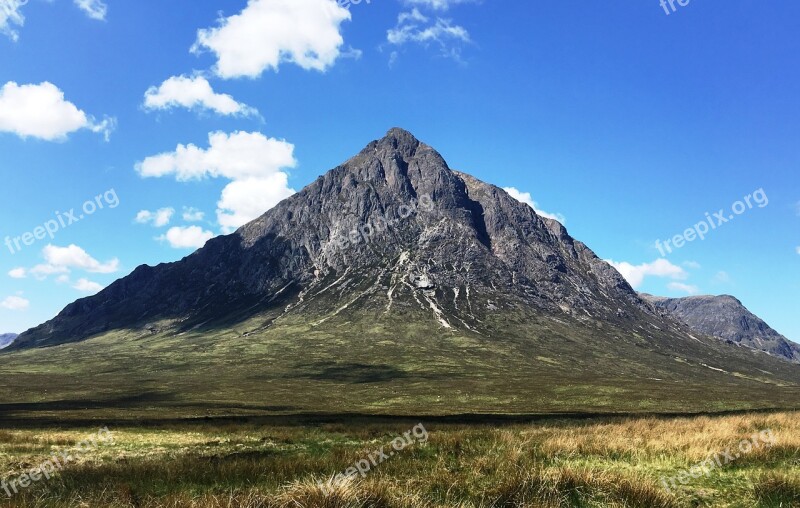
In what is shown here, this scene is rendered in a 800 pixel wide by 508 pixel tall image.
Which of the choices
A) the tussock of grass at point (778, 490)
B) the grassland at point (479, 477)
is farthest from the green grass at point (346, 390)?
the tussock of grass at point (778, 490)

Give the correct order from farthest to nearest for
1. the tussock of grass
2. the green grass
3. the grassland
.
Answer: the green grass < the tussock of grass < the grassland

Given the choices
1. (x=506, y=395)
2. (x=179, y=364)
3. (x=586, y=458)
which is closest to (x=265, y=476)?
(x=586, y=458)

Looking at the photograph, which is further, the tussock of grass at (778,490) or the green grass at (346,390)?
the green grass at (346,390)

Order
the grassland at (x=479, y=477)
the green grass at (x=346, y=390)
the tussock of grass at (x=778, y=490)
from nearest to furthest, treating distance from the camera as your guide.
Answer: the grassland at (x=479, y=477), the tussock of grass at (x=778, y=490), the green grass at (x=346, y=390)

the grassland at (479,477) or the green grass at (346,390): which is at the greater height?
the grassland at (479,477)

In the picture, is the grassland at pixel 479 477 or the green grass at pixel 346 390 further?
the green grass at pixel 346 390

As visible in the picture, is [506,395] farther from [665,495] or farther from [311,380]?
[665,495]

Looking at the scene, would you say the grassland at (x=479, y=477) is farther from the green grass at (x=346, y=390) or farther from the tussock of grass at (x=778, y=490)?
the green grass at (x=346, y=390)

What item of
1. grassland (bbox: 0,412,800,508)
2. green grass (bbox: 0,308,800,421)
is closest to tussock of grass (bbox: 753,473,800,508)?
grassland (bbox: 0,412,800,508)

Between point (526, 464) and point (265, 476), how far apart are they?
6366 mm

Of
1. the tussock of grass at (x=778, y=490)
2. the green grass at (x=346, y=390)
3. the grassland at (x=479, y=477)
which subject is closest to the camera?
the grassland at (x=479, y=477)

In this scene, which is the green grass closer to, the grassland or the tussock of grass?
the grassland

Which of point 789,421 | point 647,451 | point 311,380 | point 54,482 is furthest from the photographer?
point 311,380

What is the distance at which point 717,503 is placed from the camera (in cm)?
912
